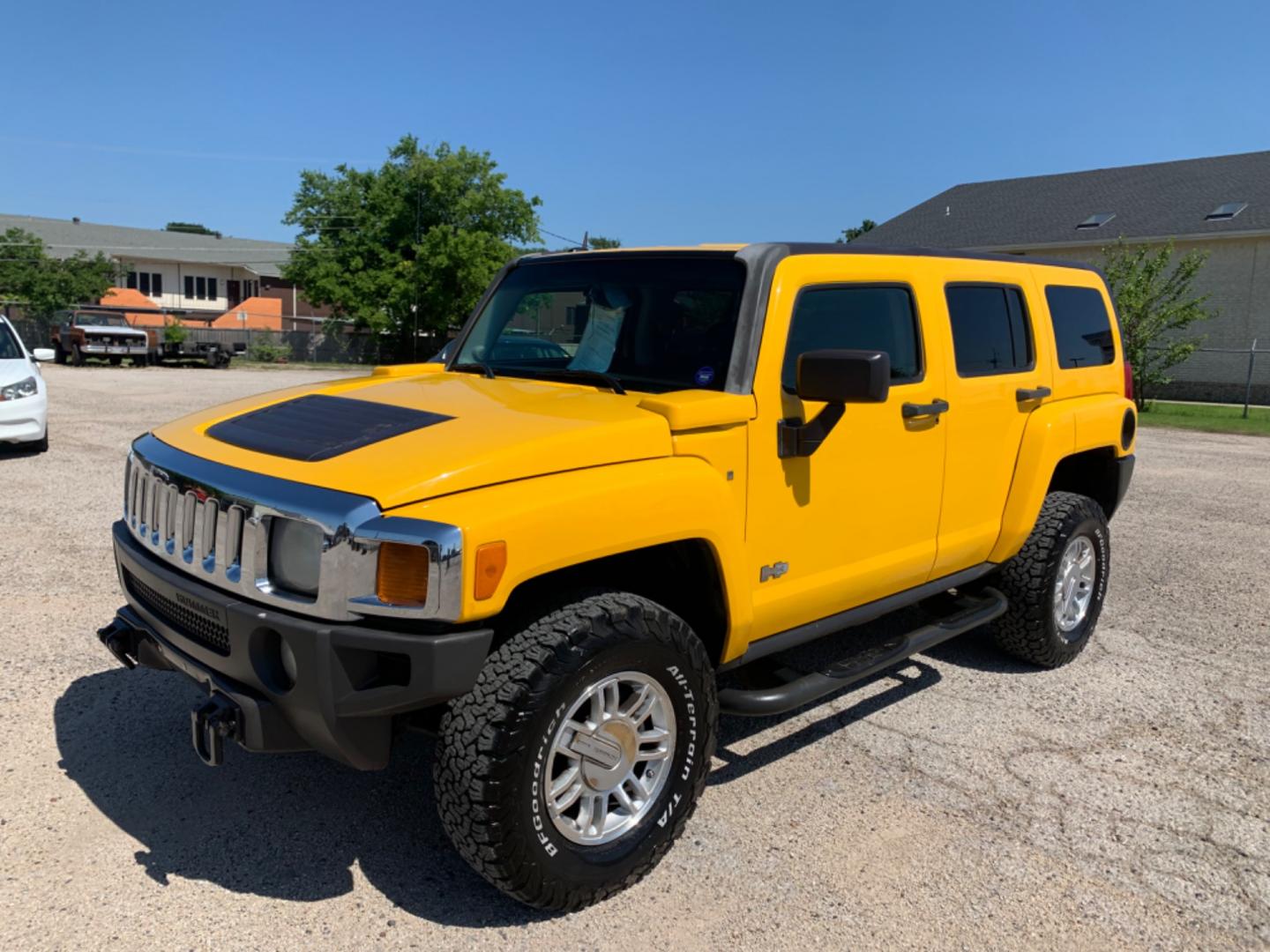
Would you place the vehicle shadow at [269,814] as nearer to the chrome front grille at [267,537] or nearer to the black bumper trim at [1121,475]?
the chrome front grille at [267,537]

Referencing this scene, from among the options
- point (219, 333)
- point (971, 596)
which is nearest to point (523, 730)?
point (971, 596)

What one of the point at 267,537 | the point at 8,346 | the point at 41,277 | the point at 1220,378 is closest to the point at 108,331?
the point at 8,346

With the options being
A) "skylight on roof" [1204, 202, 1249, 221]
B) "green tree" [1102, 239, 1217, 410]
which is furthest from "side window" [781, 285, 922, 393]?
"skylight on roof" [1204, 202, 1249, 221]

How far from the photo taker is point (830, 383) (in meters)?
3.22

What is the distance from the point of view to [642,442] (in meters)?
3.07

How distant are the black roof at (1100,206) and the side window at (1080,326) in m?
21.9

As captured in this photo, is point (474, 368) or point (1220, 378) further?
point (1220, 378)

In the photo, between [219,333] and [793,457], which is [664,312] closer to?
[793,457]

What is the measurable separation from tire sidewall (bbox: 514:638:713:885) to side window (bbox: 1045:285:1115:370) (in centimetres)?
304

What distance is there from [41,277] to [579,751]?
2106 inches

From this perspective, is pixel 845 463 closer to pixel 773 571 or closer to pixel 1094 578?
pixel 773 571

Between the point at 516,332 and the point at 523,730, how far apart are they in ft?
7.00

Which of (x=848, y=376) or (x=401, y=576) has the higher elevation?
Answer: (x=848, y=376)

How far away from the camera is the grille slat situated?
9.55ft
